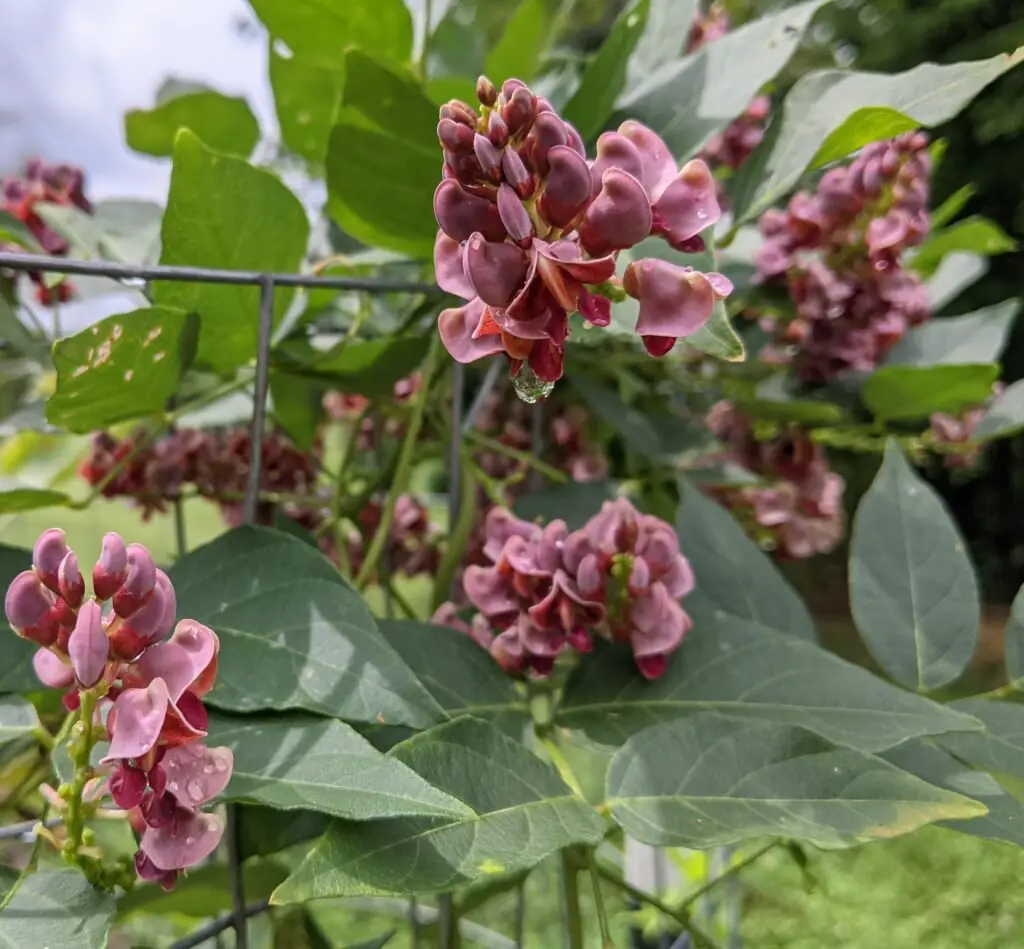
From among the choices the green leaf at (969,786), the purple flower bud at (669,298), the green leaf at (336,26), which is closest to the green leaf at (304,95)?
the green leaf at (336,26)

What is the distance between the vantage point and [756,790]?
23cm

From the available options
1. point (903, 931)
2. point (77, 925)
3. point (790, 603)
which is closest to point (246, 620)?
point (77, 925)

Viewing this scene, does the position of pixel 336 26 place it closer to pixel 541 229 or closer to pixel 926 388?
pixel 541 229

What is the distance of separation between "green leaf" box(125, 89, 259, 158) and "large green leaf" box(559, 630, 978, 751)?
0.34m

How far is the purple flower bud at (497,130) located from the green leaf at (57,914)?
19cm

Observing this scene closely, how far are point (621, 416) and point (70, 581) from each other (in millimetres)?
316

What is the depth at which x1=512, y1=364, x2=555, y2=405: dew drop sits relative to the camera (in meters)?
0.20

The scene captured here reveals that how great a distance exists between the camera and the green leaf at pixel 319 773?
0.60ft

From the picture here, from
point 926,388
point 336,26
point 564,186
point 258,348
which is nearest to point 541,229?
point 564,186

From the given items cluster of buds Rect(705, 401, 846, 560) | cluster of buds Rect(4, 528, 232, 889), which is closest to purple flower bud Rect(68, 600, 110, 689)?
cluster of buds Rect(4, 528, 232, 889)

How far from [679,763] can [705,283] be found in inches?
5.1

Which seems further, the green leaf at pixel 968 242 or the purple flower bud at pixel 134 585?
the green leaf at pixel 968 242

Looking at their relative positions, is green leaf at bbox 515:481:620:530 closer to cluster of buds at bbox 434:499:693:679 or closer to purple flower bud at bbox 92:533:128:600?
cluster of buds at bbox 434:499:693:679

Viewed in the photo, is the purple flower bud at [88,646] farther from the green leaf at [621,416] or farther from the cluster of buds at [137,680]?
the green leaf at [621,416]
